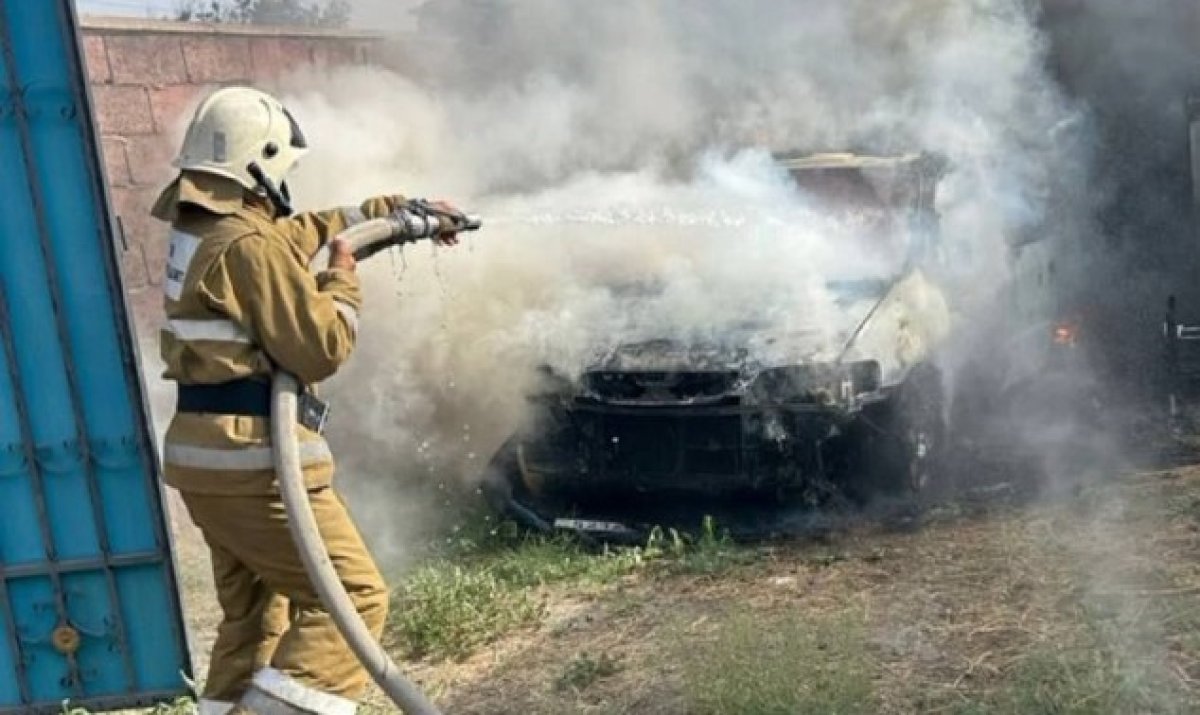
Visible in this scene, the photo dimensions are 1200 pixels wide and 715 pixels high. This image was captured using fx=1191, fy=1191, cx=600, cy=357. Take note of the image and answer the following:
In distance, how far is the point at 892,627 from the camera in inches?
188

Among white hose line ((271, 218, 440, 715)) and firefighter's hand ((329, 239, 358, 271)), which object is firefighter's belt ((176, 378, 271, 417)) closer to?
white hose line ((271, 218, 440, 715))

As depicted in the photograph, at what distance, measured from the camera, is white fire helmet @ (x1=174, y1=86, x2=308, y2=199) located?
3617mm

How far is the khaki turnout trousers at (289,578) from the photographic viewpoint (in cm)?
361

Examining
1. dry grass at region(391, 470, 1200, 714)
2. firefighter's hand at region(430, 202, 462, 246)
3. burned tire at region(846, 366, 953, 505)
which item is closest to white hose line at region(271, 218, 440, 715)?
firefighter's hand at region(430, 202, 462, 246)

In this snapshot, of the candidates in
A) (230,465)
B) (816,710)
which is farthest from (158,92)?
(816,710)

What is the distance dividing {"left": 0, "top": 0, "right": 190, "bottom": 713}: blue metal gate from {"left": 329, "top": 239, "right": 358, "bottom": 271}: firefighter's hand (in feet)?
3.32

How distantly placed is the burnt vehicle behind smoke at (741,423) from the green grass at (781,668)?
1366 millimetres

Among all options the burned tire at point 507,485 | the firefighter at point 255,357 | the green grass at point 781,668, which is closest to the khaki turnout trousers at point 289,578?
the firefighter at point 255,357

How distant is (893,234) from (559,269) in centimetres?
205

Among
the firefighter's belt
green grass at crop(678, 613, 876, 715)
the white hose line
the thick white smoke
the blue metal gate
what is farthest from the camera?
the thick white smoke

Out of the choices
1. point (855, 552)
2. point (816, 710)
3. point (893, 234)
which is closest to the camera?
point (816, 710)

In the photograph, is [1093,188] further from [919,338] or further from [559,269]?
[559,269]

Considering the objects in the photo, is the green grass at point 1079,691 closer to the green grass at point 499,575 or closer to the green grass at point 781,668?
the green grass at point 781,668

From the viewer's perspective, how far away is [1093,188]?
1089 cm
